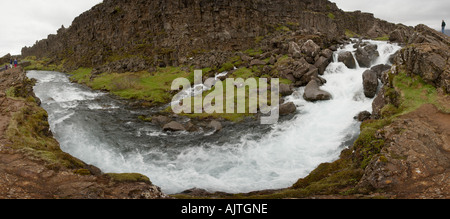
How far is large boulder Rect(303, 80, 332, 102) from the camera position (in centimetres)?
3186

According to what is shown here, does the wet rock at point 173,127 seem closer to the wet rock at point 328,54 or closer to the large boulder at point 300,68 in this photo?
the large boulder at point 300,68

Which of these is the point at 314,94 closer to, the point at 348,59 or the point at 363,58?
the point at 348,59

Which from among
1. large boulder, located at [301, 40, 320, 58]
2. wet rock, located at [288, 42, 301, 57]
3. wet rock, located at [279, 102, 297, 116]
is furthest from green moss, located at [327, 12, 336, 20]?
wet rock, located at [279, 102, 297, 116]

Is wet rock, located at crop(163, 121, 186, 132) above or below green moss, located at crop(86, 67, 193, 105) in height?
below

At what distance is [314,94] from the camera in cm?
3203

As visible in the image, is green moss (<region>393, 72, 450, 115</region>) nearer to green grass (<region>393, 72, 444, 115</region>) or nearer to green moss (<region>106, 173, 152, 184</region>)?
green grass (<region>393, 72, 444, 115</region>)

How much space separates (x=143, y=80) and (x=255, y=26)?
34.6 meters

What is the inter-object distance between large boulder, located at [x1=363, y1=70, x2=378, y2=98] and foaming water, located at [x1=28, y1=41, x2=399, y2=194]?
84 centimetres

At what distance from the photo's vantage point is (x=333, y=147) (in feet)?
71.2

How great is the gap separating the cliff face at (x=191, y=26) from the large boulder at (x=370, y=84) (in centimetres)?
2130

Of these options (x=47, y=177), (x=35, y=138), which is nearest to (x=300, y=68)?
(x=35, y=138)

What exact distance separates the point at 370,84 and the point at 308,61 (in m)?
12.6
